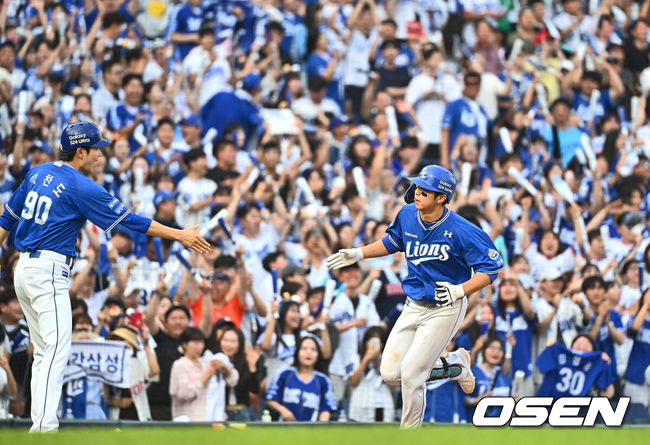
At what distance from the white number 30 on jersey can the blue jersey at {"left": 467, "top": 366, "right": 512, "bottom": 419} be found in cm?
445

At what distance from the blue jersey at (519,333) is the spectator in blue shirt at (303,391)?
1781 millimetres

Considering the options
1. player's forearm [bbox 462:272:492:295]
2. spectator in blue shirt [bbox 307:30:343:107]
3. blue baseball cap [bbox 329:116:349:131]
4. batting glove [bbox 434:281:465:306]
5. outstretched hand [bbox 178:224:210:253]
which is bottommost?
batting glove [bbox 434:281:465:306]

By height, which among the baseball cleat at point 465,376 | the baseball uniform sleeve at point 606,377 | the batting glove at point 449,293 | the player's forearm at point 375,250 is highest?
the player's forearm at point 375,250

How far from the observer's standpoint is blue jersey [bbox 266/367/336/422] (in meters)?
9.52

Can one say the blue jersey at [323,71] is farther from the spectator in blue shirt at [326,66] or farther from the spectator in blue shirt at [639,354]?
the spectator in blue shirt at [639,354]

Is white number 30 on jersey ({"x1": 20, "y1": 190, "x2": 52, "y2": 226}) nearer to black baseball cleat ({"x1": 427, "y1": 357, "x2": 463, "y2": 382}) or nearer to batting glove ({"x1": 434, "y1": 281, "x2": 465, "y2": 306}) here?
batting glove ({"x1": 434, "y1": 281, "x2": 465, "y2": 306})

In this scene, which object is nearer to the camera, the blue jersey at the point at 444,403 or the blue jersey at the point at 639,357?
the blue jersey at the point at 444,403

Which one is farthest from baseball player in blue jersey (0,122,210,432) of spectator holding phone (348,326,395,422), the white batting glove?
spectator holding phone (348,326,395,422)

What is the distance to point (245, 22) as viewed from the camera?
13516 millimetres

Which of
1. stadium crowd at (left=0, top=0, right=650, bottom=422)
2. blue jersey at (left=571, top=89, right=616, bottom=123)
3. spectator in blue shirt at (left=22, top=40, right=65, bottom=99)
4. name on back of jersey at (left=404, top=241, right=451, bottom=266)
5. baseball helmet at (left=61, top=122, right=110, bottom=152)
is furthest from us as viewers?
blue jersey at (left=571, top=89, right=616, bottom=123)

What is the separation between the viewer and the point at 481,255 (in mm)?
7211

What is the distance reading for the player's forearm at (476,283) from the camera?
7109 millimetres

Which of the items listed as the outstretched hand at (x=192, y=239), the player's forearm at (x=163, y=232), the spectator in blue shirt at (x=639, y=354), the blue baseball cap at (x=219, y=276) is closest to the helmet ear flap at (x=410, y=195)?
the outstretched hand at (x=192, y=239)

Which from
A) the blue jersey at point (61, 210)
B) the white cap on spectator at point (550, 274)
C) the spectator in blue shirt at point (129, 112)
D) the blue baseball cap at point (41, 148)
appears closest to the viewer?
the blue jersey at point (61, 210)
